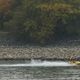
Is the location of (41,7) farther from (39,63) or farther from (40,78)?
(40,78)

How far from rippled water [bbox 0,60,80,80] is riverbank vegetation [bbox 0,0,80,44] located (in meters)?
44.0

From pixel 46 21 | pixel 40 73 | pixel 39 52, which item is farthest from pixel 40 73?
pixel 46 21

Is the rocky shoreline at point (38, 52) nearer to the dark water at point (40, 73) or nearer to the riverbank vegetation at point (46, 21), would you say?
the riverbank vegetation at point (46, 21)

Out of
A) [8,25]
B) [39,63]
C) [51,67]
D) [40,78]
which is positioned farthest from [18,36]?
[40,78]

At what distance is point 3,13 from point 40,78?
235ft

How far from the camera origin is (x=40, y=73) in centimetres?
7162

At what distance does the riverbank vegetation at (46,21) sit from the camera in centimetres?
12550

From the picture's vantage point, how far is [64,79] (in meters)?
63.4

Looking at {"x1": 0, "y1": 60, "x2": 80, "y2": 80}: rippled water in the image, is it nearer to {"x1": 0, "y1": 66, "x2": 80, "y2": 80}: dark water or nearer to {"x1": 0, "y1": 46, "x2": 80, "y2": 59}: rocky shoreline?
{"x1": 0, "y1": 66, "x2": 80, "y2": 80}: dark water

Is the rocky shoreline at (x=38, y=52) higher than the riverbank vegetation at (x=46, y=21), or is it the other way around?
the riverbank vegetation at (x=46, y=21)

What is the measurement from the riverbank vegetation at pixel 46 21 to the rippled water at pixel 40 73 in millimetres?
43998

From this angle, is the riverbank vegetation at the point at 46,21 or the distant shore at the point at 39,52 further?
the riverbank vegetation at the point at 46,21

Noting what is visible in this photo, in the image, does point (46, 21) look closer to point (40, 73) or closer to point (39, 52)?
point (39, 52)

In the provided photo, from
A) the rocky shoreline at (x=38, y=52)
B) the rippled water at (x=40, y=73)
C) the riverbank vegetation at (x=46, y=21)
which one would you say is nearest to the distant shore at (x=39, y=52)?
the rocky shoreline at (x=38, y=52)
